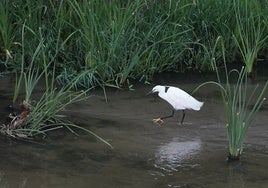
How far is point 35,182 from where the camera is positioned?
4230mm

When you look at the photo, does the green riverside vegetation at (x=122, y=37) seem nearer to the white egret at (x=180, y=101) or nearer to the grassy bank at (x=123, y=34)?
the grassy bank at (x=123, y=34)

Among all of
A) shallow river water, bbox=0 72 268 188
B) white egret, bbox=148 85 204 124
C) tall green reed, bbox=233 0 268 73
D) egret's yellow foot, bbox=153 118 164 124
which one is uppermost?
tall green reed, bbox=233 0 268 73

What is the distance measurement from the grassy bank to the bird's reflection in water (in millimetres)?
1945

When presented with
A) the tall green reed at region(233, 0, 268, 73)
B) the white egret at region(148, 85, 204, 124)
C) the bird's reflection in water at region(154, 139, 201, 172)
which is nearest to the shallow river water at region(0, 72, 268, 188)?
the bird's reflection in water at region(154, 139, 201, 172)

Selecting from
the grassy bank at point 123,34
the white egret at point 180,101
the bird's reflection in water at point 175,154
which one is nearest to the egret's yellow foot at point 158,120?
the white egret at point 180,101

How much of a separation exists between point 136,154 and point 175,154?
330 millimetres

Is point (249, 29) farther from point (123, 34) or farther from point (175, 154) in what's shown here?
point (175, 154)

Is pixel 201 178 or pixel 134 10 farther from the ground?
pixel 134 10

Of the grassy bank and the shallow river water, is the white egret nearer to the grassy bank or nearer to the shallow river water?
the shallow river water

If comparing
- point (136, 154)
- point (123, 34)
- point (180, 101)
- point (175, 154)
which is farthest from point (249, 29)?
point (136, 154)

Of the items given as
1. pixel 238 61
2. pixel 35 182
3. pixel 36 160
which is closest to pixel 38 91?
pixel 36 160

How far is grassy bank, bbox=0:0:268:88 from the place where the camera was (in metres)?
6.97

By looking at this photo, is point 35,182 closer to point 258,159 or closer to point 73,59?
point 258,159

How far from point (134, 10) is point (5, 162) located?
10.1 feet
